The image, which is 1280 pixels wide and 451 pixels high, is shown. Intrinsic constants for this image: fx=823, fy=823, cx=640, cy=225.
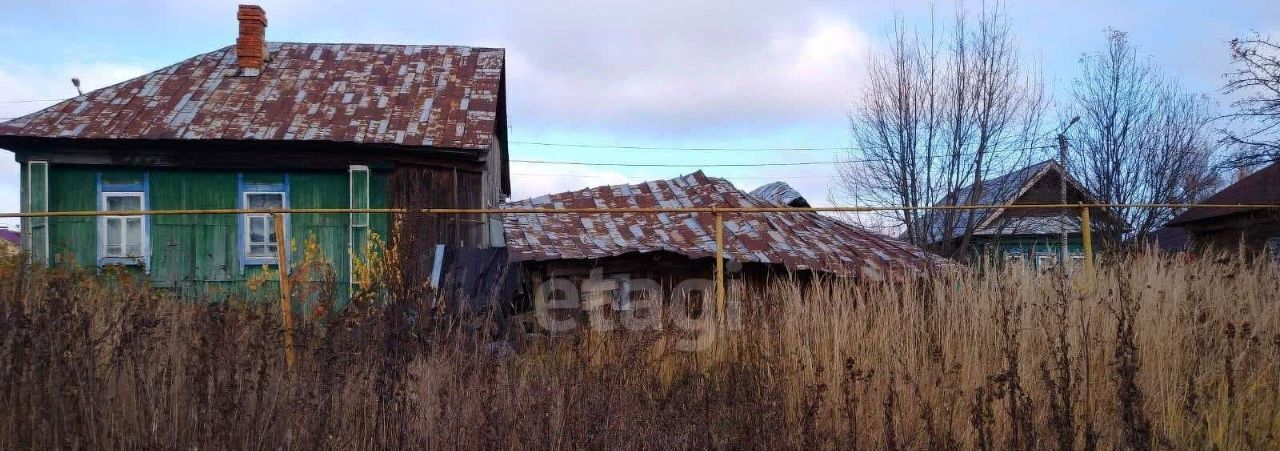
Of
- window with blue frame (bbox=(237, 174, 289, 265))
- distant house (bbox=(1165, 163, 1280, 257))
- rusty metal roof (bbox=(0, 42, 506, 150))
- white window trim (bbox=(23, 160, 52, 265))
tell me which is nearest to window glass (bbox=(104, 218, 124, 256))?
white window trim (bbox=(23, 160, 52, 265))

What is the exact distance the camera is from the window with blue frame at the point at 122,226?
462 inches

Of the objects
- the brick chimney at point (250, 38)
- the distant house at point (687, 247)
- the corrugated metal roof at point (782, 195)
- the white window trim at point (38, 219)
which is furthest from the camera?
the corrugated metal roof at point (782, 195)

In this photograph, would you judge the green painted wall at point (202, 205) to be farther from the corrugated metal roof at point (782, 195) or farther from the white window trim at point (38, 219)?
the corrugated metal roof at point (782, 195)

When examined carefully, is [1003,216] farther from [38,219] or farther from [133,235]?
[38,219]

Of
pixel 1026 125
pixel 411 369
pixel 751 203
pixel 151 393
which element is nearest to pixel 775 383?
pixel 411 369

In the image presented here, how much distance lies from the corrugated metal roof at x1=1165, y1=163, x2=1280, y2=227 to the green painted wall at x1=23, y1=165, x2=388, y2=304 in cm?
1837

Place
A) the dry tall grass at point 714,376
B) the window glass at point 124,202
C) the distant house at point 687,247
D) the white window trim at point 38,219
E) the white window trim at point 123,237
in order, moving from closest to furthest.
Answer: the dry tall grass at point 714,376 < the distant house at point 687,247 < the white window trim at point 38,219 < the white window trim at point 123,237 < the window glass at point 124,202

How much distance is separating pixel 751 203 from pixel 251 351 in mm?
10747

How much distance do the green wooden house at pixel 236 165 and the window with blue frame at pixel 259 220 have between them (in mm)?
20

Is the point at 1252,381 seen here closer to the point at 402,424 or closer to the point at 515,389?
the point at 515,389

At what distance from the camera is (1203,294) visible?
215 inches

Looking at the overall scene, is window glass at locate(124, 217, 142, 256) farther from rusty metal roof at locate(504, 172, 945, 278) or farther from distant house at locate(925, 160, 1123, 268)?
distant house at locate(925, 160, 1123, 268)

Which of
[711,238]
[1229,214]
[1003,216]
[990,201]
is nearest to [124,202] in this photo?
[711,238]

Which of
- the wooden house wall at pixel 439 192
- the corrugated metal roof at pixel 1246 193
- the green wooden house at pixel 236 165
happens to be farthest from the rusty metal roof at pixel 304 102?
the corrugated metal roof at pixel 1246 193
